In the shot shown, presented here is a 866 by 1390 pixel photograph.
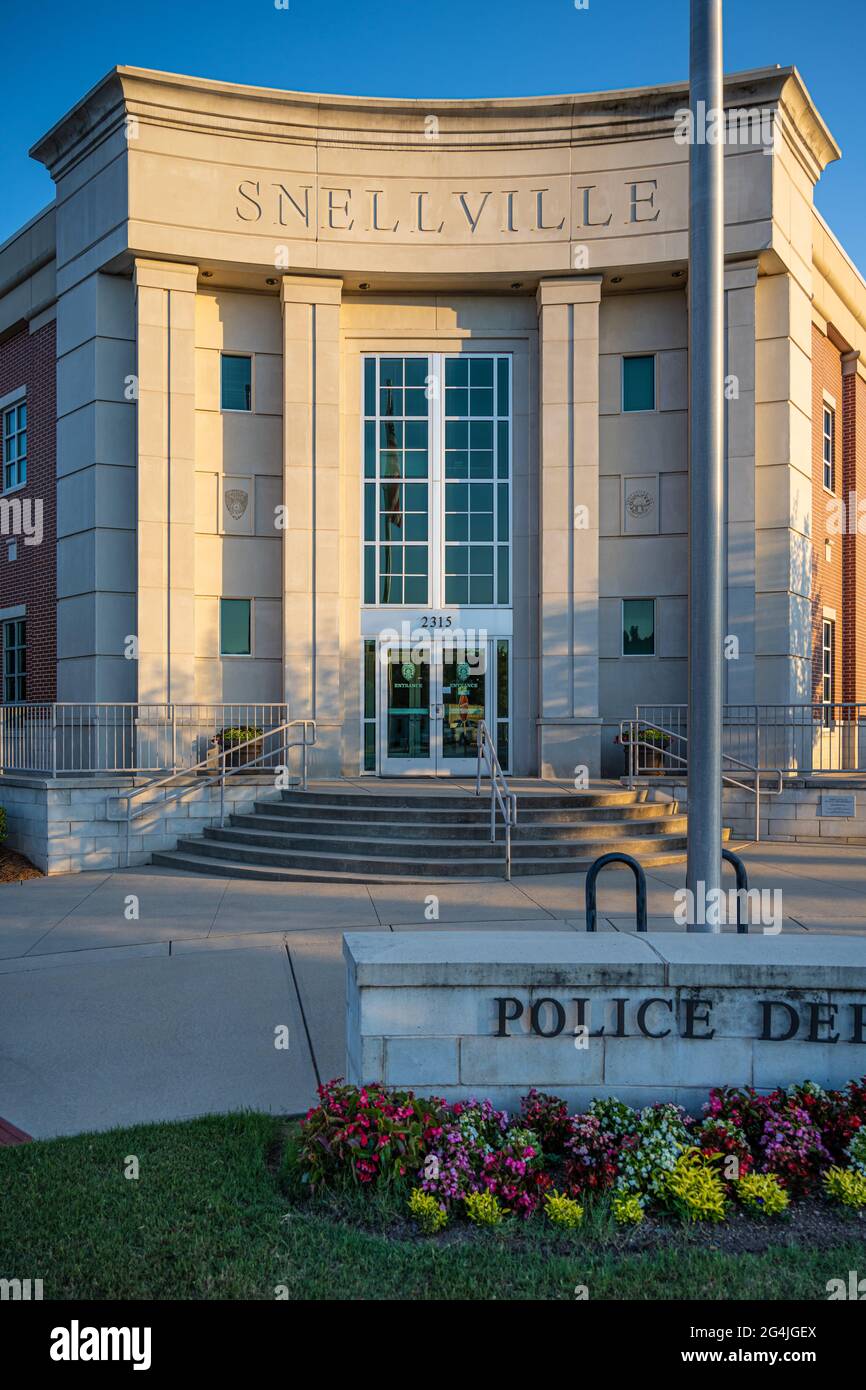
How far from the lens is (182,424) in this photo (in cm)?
1742

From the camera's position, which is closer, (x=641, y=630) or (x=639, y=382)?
(x=641, y=630)

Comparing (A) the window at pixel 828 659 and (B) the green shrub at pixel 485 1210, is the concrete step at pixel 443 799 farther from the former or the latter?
(B) the green shrub at pixel 485 1210

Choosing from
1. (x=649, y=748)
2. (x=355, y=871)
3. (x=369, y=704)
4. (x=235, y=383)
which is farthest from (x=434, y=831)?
(x=235, y=383)

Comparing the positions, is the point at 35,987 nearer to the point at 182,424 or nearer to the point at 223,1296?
the point at 223,1296

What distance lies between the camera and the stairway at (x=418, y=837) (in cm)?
1208

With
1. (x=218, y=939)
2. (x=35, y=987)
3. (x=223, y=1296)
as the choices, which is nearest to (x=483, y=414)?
(x=218, y=939)

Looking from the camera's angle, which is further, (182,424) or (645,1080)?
(182,424)

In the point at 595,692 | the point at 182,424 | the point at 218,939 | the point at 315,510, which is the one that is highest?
the point at 182,424

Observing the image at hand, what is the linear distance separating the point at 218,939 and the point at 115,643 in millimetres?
9847

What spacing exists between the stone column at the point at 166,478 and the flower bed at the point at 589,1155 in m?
13.7

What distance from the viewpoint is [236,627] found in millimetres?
18438

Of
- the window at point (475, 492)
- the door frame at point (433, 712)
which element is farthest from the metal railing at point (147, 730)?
the window at point (475, 492)

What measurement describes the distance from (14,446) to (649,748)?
14.9m

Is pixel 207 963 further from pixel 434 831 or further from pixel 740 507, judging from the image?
pixel 740 507
